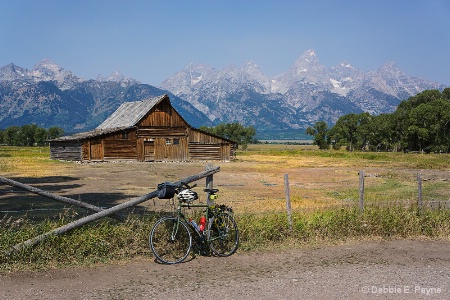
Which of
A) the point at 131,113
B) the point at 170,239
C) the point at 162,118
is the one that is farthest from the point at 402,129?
the point at 170,239

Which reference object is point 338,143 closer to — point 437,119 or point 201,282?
point 437,119

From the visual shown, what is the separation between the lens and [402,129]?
331 feet

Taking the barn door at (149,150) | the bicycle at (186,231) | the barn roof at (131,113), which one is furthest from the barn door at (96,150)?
the bicycle at (186,231)

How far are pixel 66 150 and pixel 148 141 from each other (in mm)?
11162

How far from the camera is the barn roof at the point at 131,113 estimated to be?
56.0 meters

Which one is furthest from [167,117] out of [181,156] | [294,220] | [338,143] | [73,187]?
[338,143]

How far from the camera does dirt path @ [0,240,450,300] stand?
6824 millimetres

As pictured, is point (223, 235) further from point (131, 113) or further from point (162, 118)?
point (131, 113)

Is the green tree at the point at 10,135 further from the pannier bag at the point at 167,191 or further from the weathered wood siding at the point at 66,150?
the pannier bag at the point at 167,191

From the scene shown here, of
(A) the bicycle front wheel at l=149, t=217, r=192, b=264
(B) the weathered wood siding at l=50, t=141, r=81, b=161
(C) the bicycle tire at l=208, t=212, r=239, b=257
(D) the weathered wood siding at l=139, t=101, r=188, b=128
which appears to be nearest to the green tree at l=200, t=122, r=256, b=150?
(B) the weathered wood siding at l=50, t=141, r=81, b=161

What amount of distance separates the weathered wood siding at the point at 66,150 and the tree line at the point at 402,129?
219 ft

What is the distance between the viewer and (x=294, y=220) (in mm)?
10742

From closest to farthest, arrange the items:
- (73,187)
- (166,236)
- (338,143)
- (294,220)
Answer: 1. (166,236)
2. (294,220)
3. (73,187)
4. (338,143)

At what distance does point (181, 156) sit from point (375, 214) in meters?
47.7
